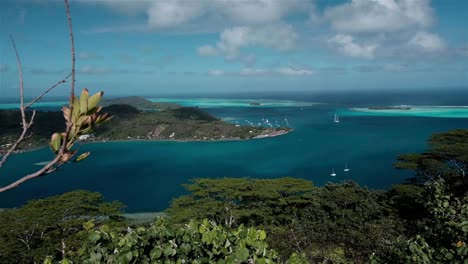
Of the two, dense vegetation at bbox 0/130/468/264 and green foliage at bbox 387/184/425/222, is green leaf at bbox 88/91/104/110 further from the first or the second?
green foliage at bbox 387/184/425/222

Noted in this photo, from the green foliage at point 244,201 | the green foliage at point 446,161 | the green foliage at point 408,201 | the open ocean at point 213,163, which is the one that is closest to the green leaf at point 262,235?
the green foliage at point 244,201

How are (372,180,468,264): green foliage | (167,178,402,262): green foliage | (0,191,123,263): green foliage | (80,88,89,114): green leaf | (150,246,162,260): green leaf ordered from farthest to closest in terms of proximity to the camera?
1. (167,178,402,262): green foliage
2. (0,191,123,263): green foliage
3. (372,180,468,264): green foliage
4. (150,246,162,260): green leaf
5. (80,88,89,114): green leaf

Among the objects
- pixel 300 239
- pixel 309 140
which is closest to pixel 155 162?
pixel 309 140

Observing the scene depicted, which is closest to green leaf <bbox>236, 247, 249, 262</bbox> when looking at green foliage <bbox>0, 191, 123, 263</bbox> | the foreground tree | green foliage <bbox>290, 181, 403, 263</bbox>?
the foreground tree

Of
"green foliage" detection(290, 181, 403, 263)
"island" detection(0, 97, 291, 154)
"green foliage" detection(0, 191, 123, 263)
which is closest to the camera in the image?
"green foliage" detection(0, 191, 123, 263)

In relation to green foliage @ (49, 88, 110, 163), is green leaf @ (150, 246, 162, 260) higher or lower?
lower

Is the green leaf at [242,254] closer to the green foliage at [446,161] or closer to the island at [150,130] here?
the green foliage at [446,161]
